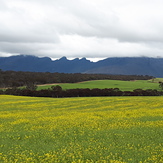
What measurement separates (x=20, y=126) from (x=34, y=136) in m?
5.36

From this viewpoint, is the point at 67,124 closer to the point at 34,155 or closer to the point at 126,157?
the point at 34,155

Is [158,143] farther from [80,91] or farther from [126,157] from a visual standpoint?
[80,91]

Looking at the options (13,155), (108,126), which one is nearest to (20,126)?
(13,155)

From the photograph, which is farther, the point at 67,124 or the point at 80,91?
the point at 80,91

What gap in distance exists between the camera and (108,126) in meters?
22.6

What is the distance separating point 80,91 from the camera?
95.9 metres

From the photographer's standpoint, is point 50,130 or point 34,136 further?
point 50,130

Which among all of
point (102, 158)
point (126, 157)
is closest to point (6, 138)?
point (102, 158)

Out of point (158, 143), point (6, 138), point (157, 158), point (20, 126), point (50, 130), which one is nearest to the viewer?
point (157, 158)

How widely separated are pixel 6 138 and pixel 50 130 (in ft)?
15.5

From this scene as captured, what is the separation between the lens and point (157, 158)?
13.6 m

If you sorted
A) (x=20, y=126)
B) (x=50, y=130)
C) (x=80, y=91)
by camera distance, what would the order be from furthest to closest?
(x=80, y=91), (x=20, y=126), (x=50, y=130)

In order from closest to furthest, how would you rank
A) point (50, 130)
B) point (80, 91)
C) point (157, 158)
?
point (157, 158)
point (50, 130)
point (80, 91)

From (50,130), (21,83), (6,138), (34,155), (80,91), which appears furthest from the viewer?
(21,83)
